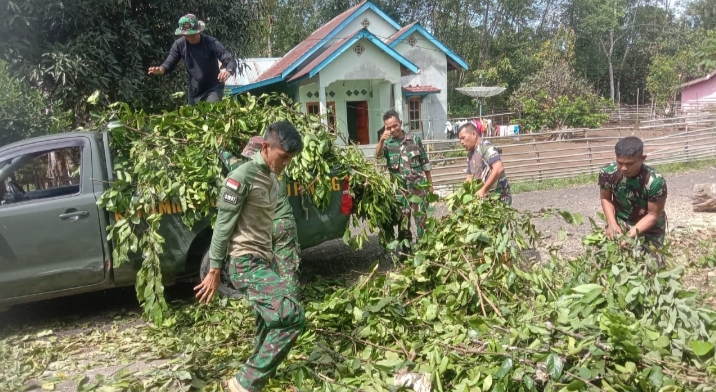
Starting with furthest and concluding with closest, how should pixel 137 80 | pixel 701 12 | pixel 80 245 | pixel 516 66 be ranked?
pixel 701 12 → pixel 516 66 → pixel 137 80 → pixel 80 245

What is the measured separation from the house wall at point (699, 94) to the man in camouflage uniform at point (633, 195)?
30676mm

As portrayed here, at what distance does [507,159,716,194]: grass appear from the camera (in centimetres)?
1191

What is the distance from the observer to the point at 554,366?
8.84 ft

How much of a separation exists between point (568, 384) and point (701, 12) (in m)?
58.1

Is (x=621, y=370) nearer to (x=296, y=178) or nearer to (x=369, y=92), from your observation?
(x=296, y=178)

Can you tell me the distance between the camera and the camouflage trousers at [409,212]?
17.3 ft

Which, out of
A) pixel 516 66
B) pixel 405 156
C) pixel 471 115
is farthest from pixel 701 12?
pixel 405 156

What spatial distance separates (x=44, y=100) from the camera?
7809mm

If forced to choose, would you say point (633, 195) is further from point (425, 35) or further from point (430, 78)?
point (430, 78)

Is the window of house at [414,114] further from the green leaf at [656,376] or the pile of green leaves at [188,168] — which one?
the green leaf at [656,376]

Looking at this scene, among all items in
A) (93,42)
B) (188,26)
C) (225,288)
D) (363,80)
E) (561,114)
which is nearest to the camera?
(225,288)

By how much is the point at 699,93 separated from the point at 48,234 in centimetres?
3872

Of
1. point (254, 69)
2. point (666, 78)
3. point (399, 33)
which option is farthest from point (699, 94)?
point (254, 69)

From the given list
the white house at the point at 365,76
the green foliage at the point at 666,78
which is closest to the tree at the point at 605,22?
the green foliage at the point at 666,78
